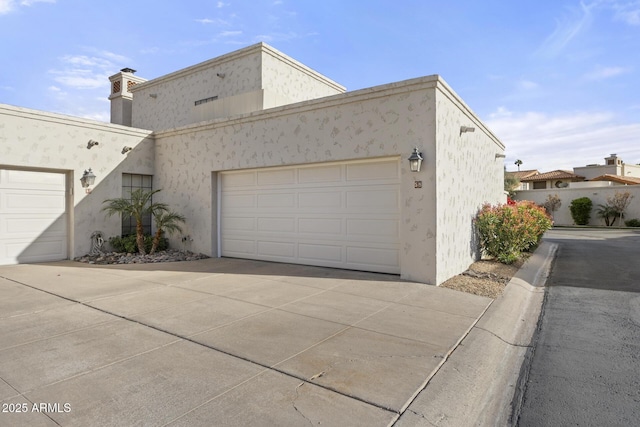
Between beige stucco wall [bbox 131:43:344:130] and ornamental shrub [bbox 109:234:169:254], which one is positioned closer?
ornamental shrub [bbox 109:234:169:254]

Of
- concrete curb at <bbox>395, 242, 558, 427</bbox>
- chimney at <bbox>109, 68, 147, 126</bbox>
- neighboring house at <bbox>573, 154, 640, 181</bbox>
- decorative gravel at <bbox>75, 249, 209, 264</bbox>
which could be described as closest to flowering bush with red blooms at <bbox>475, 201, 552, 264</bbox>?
concrete curb at <bbox>395, 242, 558, 427</bbox>

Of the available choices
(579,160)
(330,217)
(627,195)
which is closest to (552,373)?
(330,217)

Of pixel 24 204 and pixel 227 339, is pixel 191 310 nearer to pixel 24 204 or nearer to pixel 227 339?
pixel 227 339

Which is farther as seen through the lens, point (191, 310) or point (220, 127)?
point (220, 127)

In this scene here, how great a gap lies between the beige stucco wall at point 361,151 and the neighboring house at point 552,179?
29.5 meters

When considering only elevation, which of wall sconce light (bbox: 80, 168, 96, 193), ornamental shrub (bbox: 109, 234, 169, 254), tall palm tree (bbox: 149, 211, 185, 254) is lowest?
ornamental shrub (bbox: 109, 234, 169, 254)

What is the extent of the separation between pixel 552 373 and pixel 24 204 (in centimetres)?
1129

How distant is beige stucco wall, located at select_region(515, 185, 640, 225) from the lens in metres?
23.8

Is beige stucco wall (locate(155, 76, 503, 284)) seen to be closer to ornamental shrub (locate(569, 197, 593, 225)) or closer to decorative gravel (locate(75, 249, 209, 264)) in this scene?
decorative gravel (locate(75, 249, 209, 264))

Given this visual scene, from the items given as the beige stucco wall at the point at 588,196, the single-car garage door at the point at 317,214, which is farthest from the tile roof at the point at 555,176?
the single-car garage door at the point at 317,214

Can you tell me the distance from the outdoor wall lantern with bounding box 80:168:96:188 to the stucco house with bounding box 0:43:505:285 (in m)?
0.21

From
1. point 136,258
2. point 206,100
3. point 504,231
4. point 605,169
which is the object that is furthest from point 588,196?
point 136,258

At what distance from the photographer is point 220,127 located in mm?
10039

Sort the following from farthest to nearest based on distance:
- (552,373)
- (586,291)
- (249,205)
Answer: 1. (249,205)
2. (586,291)
3. (552,373)
